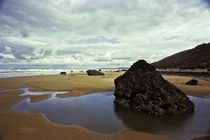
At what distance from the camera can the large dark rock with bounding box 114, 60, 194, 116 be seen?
445 cm

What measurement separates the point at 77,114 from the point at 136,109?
265 centimetres

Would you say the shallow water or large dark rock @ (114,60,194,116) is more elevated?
large dark rock @ (114,60,194,116)

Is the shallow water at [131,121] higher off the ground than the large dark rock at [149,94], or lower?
lower

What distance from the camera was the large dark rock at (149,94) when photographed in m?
4.45

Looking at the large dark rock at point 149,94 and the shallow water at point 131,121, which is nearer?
the shallow water at point 131,121

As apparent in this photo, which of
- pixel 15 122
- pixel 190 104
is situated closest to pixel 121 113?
pixel 190 104

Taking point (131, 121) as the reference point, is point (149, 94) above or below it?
above

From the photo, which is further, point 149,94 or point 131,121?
point 149,94

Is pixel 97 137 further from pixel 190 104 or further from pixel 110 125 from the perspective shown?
pixel 190 104

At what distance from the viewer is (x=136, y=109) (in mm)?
4801

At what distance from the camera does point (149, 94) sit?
4.99m

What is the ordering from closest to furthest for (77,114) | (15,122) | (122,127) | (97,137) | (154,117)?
(97,137)
(122,127)
(15,122)
(154,117)
(77,114)

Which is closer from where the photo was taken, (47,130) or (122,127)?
(47,130)

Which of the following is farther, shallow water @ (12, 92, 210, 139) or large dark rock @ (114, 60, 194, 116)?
large dark rock @ (114, 60, 194, 116)
